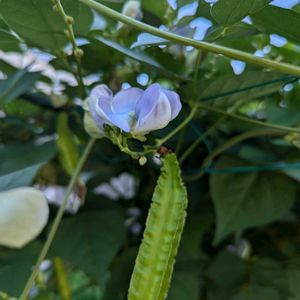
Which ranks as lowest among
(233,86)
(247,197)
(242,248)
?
(242,248)

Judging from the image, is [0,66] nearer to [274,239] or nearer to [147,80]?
[147,80]

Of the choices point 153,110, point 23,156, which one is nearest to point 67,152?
point 23,156

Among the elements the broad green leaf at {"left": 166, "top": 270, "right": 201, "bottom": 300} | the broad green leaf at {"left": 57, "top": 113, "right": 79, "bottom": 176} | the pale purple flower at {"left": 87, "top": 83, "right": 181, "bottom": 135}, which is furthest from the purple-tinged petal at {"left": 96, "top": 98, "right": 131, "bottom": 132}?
the broad green leaf at {"left": 166, "top": 270, "right": 201, "bottom": 300}

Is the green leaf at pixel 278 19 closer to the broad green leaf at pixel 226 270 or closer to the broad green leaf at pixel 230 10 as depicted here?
the broad green leaf at pixel 230 10

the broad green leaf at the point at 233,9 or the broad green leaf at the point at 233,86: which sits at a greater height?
the broad green leaf at the point at 233,9

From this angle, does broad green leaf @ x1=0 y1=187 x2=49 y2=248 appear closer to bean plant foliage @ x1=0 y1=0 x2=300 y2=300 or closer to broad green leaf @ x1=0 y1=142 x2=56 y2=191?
bean plant foliage @ x1=0 y1=0 x2=300 y2=300

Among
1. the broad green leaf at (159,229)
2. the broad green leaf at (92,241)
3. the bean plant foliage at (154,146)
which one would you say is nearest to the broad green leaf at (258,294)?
the bean plant foliage at (154,146)

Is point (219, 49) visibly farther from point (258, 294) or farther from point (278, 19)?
point (258, 294)
